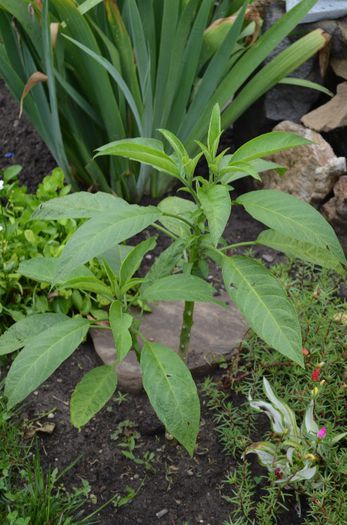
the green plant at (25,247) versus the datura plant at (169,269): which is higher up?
the datura plant at (169,269)

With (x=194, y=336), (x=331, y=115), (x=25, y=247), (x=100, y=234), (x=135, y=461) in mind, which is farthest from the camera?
(x=331, y=115)

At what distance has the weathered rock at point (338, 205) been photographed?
10.5 feet

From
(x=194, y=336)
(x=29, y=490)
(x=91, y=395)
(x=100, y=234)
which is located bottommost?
(x=194, y=336)

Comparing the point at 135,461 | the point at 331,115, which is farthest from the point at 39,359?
the point at 331,115

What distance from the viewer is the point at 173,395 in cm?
180

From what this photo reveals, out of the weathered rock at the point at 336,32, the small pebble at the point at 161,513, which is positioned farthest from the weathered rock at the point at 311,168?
the small pebble at the point at 161,513

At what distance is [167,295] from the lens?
6.34ft

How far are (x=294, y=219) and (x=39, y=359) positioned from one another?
751 millimetres

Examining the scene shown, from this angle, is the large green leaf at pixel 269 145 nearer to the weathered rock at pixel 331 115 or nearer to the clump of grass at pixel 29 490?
the clump of grass at pixel 29 490

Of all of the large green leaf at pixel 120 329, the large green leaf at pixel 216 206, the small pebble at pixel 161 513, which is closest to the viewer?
the large green leaf at pixel 216 206

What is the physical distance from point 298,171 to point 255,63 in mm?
549

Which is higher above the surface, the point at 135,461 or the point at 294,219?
the point at 294,219

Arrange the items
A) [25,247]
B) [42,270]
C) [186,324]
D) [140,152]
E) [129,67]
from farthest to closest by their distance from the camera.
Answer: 1. [129,67]
2. [25,247]
3. [186,324]
4. [42,270]
5. [140,152]

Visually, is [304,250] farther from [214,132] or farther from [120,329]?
[120,329]
